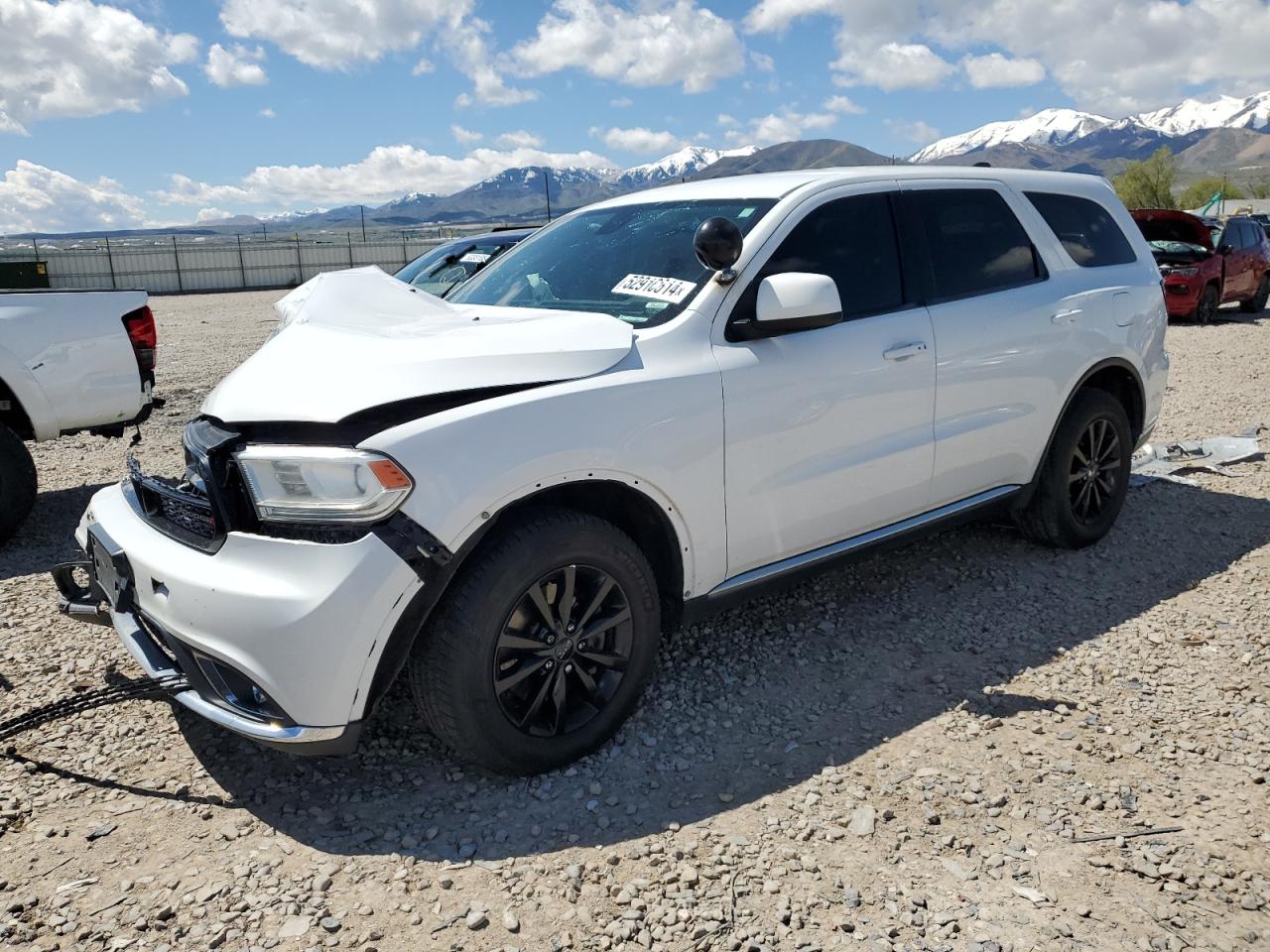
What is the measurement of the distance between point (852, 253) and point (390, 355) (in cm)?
189

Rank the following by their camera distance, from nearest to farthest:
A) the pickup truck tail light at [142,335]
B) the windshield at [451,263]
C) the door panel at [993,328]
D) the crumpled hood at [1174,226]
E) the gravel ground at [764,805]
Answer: the gravel ground at [764,805] → the door panel at [993,328] → the pickup truck tail light at [142,335] → the windshield at [451,263] → the crumpled hood at [1174,226]

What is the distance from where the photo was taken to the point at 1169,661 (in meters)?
3.77

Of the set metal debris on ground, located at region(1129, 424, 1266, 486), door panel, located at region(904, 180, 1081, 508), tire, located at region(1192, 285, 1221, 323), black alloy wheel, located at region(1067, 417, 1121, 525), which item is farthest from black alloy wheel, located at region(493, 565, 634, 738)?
tire, located at region(1192, 285, 1221, 323)

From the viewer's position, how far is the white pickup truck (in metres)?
5.48

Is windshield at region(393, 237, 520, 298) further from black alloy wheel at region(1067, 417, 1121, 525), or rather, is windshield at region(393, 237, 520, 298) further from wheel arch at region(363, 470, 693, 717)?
wheel arch at region(363, 470, 693, 717)

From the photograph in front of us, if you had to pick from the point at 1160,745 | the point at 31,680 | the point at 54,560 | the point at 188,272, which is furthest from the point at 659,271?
the point at 188,272

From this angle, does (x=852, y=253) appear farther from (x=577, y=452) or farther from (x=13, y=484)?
(x=13, y=484)

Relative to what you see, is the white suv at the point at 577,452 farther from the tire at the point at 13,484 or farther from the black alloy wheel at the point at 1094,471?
the tire at the point at 13,484

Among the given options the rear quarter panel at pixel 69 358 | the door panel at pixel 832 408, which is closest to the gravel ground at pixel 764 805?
the door panel at pixel 832 408

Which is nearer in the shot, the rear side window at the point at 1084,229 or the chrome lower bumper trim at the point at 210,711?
the chrome lower bumper trim at the point at 210,711

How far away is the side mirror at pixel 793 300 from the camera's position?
3162mm

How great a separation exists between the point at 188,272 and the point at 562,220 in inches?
1560

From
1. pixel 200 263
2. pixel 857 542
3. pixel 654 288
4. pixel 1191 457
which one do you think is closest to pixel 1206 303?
pixel 1191 457

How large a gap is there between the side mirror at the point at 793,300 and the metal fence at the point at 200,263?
35863 millimetres
